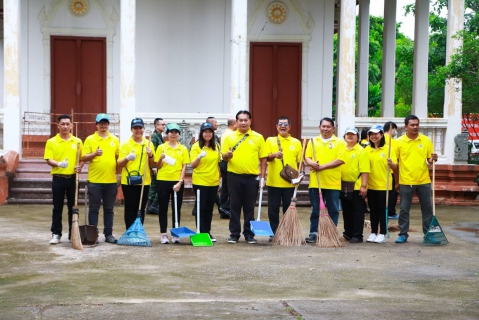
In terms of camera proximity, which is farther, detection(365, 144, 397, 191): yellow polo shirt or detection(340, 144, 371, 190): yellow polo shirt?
detection(365, 144, 397, 191): yellow polo shirt

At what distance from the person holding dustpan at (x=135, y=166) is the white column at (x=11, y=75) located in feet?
20.9

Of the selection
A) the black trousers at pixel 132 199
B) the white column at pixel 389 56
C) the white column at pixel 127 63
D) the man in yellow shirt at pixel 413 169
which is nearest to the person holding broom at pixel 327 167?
the man in yellow shirt at pixel 413 169

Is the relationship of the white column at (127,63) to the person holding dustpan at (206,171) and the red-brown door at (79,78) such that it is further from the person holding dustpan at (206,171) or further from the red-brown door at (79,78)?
the person holding dustpan at (206,171)

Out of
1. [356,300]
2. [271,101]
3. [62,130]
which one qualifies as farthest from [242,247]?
[271,101]

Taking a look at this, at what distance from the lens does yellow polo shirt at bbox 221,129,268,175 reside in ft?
37.1

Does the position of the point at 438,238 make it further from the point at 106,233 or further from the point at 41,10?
the point at 41,10

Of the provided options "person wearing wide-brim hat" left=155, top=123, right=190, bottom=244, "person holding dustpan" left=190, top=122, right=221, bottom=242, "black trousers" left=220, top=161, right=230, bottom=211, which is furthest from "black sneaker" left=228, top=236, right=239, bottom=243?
"black trousers" left=220, top=161, right=230, bottom=211

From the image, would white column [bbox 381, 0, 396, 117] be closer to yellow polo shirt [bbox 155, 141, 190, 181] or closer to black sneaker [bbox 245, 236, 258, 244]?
black sneaker [bbox 245, 236, 258, 244]

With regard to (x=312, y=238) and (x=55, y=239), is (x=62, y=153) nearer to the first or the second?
(x=55, y=239)

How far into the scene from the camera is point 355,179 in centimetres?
1165

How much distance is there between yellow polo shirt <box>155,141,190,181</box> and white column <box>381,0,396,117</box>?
1086 centimetres

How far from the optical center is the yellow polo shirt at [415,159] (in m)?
11.7

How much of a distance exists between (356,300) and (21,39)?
1295 cm

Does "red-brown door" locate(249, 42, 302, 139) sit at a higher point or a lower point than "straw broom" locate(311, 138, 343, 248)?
higher
